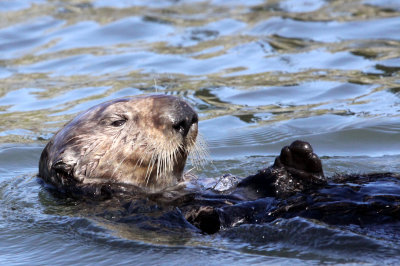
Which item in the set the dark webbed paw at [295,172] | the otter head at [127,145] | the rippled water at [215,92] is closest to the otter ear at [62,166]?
the otter head at [127,145]

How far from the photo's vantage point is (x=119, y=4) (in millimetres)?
14352

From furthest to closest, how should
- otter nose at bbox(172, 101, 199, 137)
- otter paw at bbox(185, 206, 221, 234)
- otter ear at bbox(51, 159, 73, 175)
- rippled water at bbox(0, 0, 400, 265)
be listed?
otter ear at bbox(51, 159, 73, 175) < otter nose at bbox(172, 101, 199, 137) < otter paw at bbox(185, 206, 221, 234) < rippled water at bbox(0, 0, 400, 265)

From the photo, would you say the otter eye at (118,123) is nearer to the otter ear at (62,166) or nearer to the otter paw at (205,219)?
the otter ear at (62,166)

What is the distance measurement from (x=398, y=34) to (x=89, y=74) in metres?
4.64

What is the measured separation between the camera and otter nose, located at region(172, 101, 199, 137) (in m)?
4.43

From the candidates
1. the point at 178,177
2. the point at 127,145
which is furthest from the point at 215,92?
the point at 127,145

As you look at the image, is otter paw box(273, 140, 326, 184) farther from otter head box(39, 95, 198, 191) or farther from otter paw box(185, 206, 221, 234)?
otter head box(39, 95, 198, 191)

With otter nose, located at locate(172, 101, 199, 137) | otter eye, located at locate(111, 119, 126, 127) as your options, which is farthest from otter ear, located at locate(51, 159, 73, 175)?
otter nose, located at locate(172, 101, 199, 137)

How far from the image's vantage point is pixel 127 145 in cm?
469

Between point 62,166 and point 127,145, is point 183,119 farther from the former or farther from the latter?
point 62,166

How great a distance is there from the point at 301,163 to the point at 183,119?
2.61ft

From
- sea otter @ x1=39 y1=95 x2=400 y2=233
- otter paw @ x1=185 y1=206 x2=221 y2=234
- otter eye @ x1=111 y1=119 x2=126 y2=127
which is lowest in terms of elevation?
otter paw @ x1=185 y1=206 x2=221 y2=234

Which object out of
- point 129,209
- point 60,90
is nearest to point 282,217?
point 129,209

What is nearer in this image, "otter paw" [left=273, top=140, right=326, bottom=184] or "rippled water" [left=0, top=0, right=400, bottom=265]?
"rippled water" [left=0, top=0, right=400, bottom=265]
